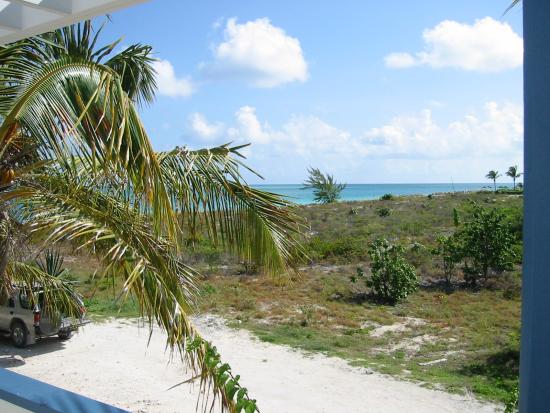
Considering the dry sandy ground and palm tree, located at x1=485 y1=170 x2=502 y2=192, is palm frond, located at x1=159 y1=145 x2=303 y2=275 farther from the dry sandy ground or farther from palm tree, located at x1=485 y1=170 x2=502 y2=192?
palm tree, located at x1=485 y1=170 x2=502 y2=192

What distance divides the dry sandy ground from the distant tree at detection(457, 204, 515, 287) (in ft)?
19.4

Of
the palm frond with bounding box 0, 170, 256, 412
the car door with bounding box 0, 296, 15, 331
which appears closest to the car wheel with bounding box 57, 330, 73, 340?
the car door with bounding box 0, 296, 15, 331

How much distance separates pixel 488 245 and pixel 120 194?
39.1ft

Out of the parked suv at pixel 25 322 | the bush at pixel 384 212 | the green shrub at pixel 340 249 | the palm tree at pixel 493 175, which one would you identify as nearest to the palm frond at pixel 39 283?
the parked suv at pixel 25 322

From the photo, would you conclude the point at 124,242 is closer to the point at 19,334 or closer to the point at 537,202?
the point at 537,202

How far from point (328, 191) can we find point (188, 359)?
104 ft

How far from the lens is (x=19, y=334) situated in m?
9.10

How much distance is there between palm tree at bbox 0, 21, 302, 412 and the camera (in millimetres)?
2584

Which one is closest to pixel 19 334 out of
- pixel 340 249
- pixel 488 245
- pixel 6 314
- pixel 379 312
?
pixel 6 314

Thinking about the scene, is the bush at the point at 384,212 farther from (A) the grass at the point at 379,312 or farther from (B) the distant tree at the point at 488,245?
(B) the distant tree at the point at 488,245

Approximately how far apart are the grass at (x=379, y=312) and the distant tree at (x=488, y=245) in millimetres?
385

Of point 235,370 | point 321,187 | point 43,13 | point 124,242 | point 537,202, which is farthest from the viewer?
point 321,187

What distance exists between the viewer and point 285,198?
3639 millimetres

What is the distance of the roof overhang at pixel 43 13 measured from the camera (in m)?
2.46
